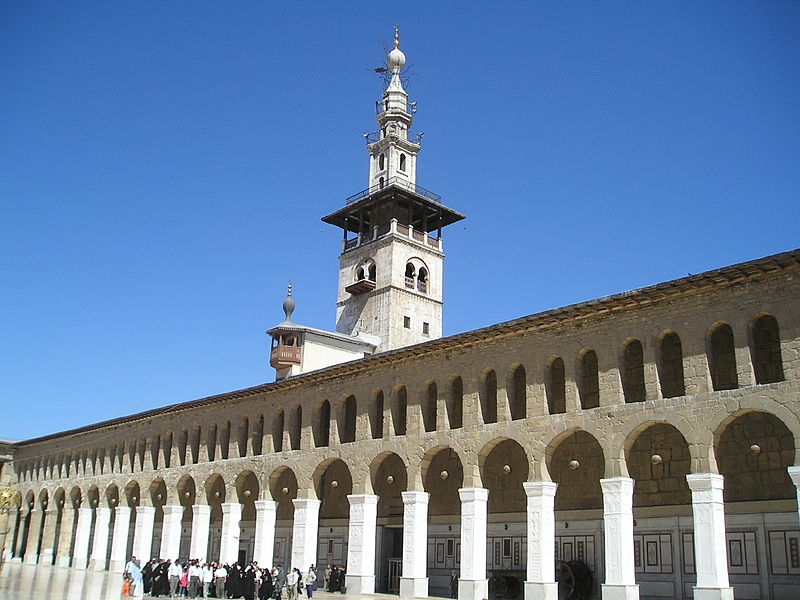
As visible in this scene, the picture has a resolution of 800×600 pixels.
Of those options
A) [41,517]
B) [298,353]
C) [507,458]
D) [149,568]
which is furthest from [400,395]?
[41,517]

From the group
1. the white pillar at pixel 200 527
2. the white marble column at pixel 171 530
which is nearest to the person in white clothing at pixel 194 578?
the white pillar at pixel 200 527

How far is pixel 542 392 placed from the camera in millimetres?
25312

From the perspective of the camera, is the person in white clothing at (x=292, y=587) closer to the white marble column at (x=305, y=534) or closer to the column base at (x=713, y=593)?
the white marble column at (x=305, y=534)

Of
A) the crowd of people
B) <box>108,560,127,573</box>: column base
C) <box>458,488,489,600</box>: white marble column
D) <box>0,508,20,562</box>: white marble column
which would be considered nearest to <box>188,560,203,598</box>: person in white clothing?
the crowd of people

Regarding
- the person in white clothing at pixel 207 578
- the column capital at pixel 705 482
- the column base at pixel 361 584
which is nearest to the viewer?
the column capital at pixel 705 482

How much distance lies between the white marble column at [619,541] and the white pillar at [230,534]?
58.4 ft

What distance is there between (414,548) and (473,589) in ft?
9.54

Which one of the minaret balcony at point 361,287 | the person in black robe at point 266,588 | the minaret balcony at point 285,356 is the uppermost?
the minaret balcony at point 361,287

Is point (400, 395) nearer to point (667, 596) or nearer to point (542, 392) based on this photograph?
point (542, 392)

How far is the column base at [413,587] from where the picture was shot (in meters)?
27.4

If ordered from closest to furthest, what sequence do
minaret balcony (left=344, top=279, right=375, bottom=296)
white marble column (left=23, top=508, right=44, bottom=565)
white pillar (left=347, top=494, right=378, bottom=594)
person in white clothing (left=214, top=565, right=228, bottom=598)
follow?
white pillar (left=347, top=494, right=378, bottom=594)
person in white clothing (left=214, top=565, right=228, bottom=598)
white marble column (left=23, top=508, right=44, bottom=565)
minaret balcony (left=344, top=279, right=375, bottom=296)

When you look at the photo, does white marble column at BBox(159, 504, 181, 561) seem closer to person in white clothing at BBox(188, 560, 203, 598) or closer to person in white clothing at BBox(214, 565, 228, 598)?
person in white clothing at BBox(188, 560, 203, 598)

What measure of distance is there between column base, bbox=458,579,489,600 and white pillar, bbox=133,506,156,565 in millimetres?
20280

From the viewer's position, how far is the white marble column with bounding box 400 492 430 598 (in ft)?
90.3
